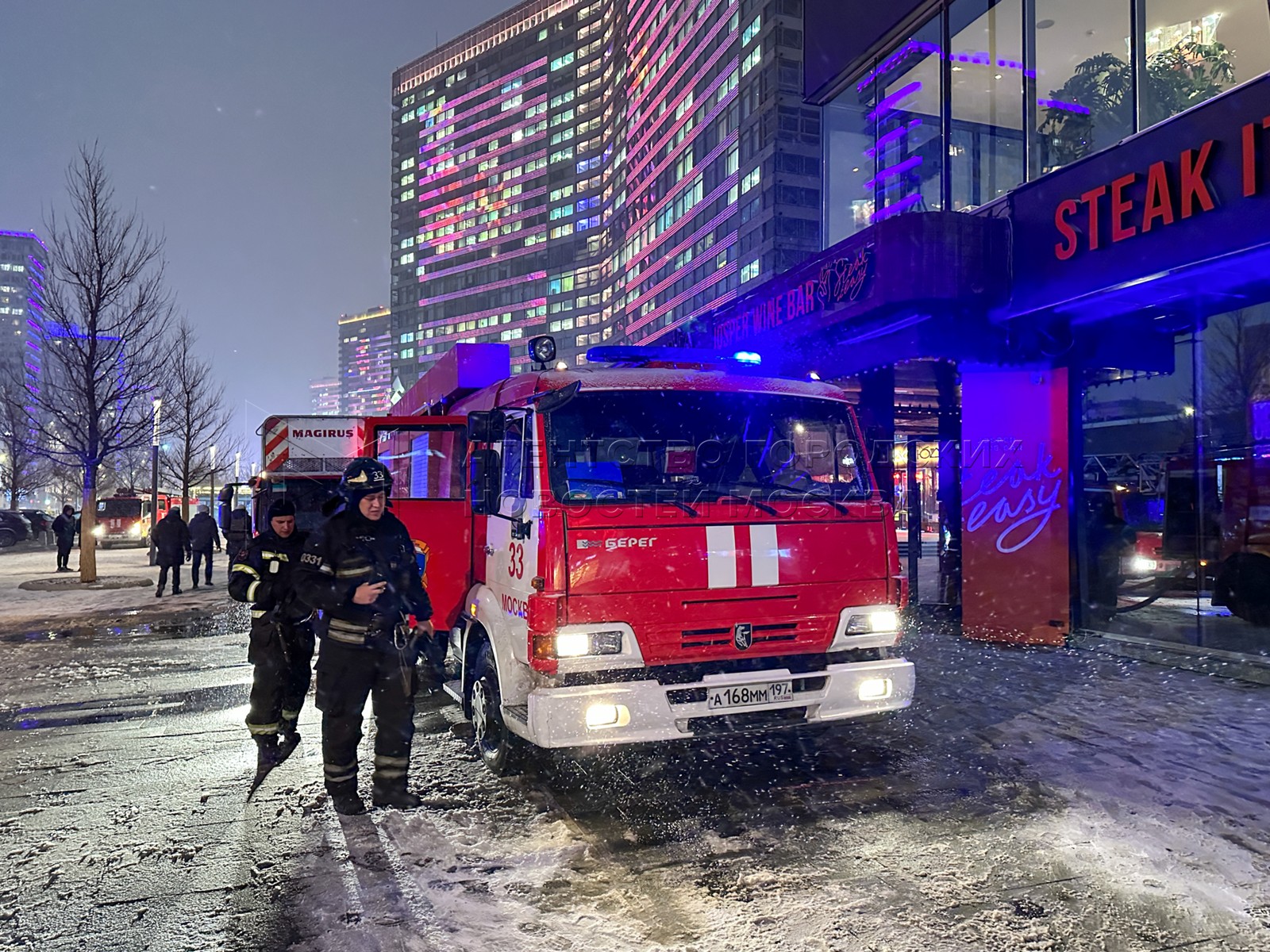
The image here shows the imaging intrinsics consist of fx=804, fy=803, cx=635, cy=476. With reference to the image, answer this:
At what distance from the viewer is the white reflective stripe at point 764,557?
189 inches

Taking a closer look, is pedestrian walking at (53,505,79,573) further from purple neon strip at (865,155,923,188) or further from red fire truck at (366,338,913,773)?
purple neon strip at (865,155,923,188)

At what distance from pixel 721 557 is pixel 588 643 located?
930 millimetres

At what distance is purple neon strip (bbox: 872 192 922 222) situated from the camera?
11665mm

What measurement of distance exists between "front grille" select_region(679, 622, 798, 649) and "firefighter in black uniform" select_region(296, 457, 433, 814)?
5.03 ft

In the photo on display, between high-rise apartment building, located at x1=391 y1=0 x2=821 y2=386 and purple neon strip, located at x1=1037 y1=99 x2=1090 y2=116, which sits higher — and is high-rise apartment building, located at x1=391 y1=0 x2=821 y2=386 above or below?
above

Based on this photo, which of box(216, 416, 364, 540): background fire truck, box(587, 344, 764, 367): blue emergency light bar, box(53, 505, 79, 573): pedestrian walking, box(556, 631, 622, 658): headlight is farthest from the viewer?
box(53, 505, 79, 573): pedestrian walking

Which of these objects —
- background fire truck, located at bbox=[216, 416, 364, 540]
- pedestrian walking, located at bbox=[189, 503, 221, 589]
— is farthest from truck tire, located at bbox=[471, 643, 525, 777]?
pedestrian walking, located at bbox=[189, 503, 221, 589]

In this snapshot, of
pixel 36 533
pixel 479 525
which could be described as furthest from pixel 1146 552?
pixel 36 533

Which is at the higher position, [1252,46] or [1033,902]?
[1252,46]

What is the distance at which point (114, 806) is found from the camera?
478 cm

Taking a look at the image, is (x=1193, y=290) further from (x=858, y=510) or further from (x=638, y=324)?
(x=638, y=324)

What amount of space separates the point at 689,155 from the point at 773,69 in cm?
2048

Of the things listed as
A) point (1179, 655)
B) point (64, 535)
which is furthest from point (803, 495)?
point (64, 535)

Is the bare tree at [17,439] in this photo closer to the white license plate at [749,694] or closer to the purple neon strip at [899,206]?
the purple neon strip at [899,206]
